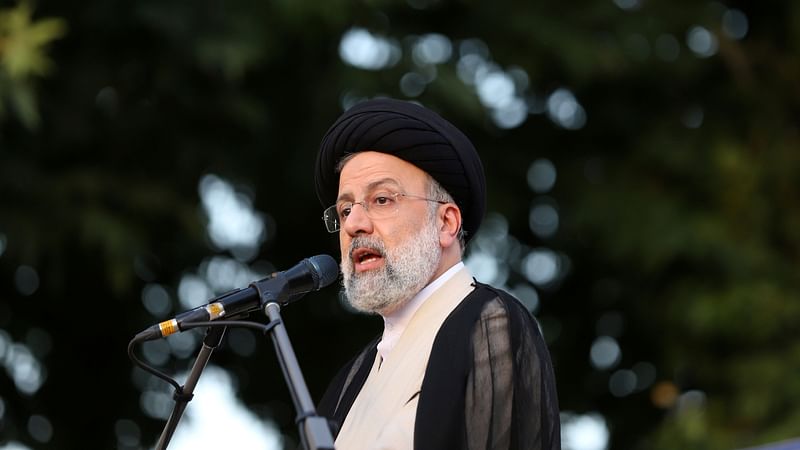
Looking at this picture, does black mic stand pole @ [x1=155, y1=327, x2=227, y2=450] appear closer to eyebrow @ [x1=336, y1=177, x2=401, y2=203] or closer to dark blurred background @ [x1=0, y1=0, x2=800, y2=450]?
eyebrow @ [x1=336, y1=177, x2=401, y2=203]

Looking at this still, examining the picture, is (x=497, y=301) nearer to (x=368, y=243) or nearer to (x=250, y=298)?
(x=368, y=243)

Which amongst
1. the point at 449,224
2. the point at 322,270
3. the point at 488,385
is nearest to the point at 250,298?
the point at 322,270

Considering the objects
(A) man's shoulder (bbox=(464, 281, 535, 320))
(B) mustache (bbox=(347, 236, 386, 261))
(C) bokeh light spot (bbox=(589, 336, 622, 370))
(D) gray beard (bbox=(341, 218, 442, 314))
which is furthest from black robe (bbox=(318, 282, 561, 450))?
(C) bokeh light spot (bbox=(589, 336, 622, 370))

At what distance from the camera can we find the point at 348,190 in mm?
3818

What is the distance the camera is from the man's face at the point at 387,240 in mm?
3748

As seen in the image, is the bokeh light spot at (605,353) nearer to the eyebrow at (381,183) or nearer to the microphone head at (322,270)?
the eyebrow at (381,183)

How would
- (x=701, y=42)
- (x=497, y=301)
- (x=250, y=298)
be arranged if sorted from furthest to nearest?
(x=701, y=42), (x=497, y=301), (x=250, y=298)

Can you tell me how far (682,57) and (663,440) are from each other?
2.19 metres

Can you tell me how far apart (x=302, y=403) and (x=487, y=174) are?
543cm

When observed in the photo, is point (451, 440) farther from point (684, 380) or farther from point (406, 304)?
point (684, 380)

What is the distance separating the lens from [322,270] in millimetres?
3299

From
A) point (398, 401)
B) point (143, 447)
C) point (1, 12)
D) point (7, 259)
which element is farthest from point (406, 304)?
point (143, 447)

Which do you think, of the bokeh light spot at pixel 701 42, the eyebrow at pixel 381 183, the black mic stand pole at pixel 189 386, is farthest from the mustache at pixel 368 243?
the bokeh light spot at pixel 701 42

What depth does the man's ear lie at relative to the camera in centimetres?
385
